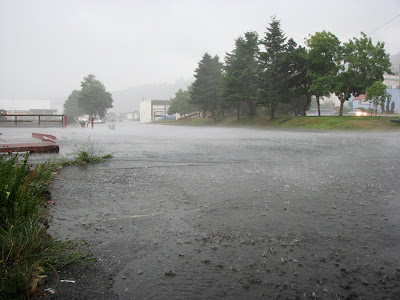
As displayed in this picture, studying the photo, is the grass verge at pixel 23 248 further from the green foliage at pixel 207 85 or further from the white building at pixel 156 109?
the white building at pixel 156 109

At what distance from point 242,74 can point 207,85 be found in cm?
1520

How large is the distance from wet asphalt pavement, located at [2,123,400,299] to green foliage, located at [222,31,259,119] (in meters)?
41.6

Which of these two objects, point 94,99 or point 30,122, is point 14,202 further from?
point 94,99

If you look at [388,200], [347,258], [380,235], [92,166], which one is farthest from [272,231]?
[92,166]

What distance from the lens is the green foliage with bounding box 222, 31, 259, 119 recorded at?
1827 inches

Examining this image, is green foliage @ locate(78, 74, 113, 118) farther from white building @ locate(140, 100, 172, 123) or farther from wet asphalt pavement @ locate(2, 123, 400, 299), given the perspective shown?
wet asphalt pavement @ locate(2, 123, 400, 299)

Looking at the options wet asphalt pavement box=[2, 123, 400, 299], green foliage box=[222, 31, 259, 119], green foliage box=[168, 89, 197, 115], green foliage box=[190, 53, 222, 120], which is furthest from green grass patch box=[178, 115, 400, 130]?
green foliage box=[168, 89, 197, 115]

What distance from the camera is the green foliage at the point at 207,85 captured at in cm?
5881

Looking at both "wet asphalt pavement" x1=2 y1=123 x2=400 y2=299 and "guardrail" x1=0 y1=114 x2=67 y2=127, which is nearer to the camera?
"wet asphalt pavement" x1=2 y1=123 x2=400 y2=299

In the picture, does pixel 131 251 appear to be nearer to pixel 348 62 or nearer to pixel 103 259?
pixel 103 259

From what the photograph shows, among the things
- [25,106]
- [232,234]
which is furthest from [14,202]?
[25,106]

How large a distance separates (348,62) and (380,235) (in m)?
39.6

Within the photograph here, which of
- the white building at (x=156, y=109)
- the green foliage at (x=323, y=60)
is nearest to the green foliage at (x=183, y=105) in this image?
the white building at (x=156, y=109)

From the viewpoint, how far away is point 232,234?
296 centimetres
